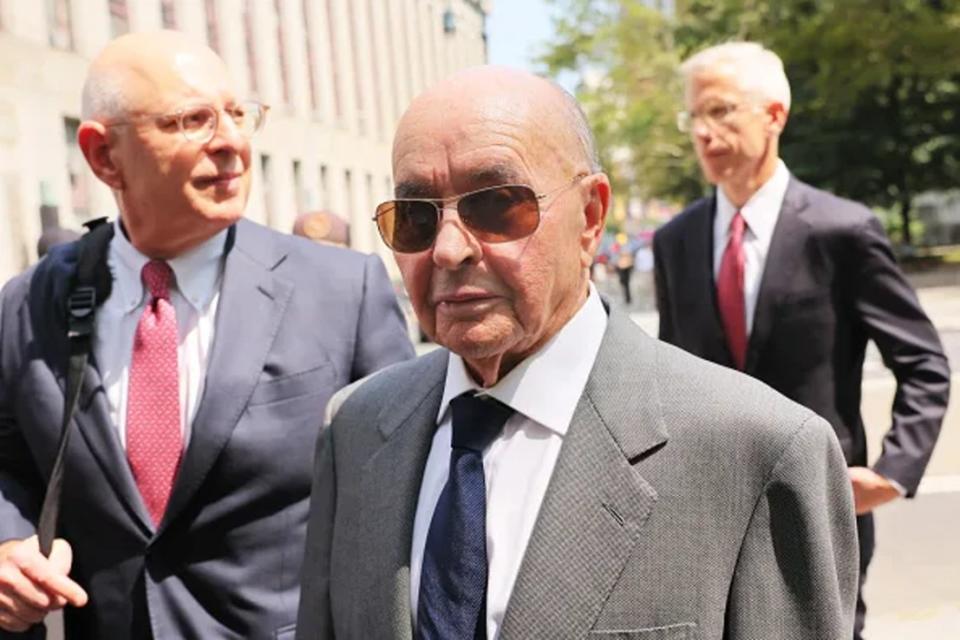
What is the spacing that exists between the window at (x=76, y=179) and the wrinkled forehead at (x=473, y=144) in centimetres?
1928

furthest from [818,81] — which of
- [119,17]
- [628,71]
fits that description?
[119,17]

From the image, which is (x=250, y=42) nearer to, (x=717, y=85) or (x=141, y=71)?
(x=717, y=85)

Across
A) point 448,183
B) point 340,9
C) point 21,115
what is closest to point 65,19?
point 21,115

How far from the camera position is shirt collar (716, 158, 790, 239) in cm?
381

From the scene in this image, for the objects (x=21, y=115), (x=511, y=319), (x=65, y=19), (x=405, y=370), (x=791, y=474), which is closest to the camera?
(x=791, y=474)

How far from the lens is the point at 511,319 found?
180 centimetres

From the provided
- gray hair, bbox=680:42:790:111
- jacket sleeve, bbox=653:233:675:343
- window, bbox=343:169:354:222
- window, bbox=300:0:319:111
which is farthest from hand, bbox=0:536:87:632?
window, bbox=343:169:354:222

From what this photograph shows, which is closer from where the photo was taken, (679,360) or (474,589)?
(474,589)

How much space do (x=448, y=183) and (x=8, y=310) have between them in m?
1.60

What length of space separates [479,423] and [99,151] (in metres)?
1.56

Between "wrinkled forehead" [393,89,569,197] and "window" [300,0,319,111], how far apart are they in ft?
113

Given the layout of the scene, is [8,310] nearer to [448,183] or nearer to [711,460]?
[448,183]

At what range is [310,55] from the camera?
1398 inches

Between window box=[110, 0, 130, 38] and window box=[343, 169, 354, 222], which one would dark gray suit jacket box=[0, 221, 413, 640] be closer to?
window box=[110, 0, 130, 38]
